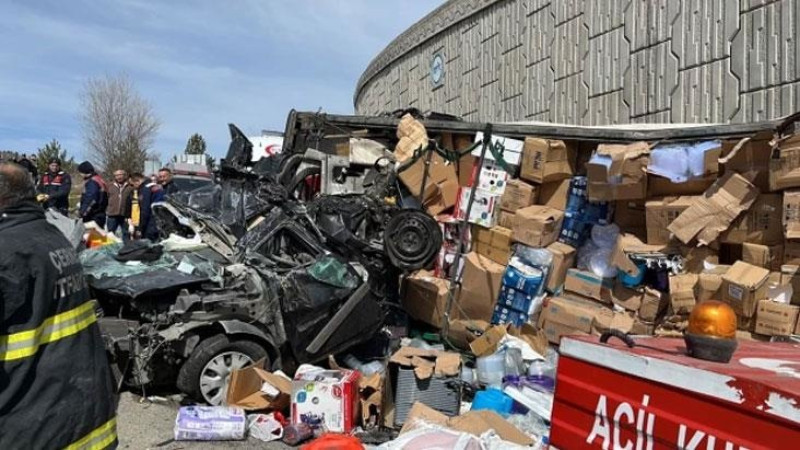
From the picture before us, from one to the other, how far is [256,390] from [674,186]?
4388mm

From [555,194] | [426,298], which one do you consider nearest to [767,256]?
[555,194]

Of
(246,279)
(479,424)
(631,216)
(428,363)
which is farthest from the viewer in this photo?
(631,216)

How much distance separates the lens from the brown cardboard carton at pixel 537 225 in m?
7.85

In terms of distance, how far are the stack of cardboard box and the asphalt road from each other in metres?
3.32

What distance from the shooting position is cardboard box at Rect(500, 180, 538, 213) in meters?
8.12

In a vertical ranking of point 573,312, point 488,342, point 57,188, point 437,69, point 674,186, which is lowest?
point 488,342

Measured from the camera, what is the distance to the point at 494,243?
8.29m

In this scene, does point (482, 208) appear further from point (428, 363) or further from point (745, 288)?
point (745, 288)

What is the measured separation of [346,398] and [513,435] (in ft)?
4.53

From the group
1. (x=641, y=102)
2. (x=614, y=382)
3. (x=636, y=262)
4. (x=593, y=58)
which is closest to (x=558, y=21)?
(x=593, y=58)

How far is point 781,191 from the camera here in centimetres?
625

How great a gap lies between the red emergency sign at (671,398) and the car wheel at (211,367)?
13.0 ft

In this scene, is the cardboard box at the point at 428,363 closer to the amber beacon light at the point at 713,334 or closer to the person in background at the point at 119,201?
the amber beacon light at the point at 713,334

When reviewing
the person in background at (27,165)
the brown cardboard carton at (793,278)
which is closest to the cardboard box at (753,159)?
the brown cardboard carton at (793,278)
